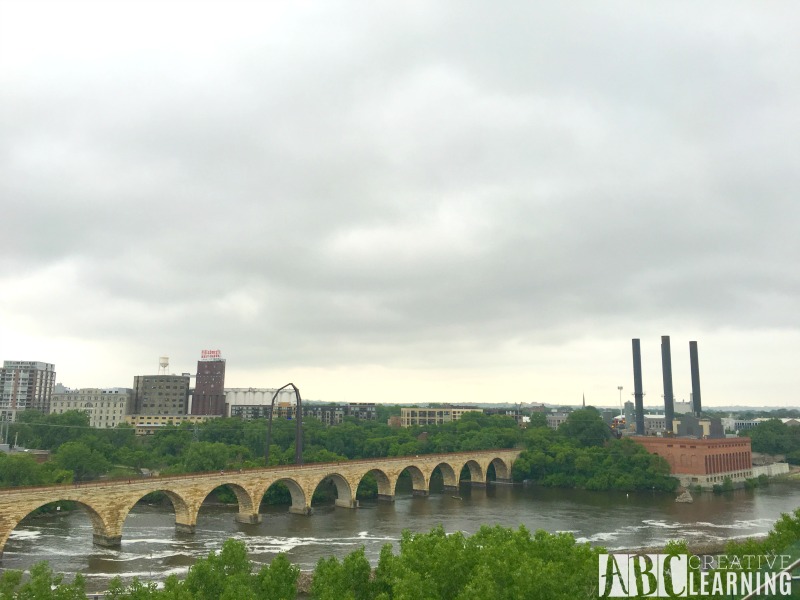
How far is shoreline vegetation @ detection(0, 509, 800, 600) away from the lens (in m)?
26.8

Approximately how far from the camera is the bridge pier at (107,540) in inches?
2234

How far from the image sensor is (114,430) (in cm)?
12756

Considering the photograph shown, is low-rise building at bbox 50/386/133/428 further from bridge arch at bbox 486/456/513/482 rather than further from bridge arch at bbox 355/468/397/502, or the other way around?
bridge arch at bbox 486/456/513/482

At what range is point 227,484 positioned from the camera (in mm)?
70750

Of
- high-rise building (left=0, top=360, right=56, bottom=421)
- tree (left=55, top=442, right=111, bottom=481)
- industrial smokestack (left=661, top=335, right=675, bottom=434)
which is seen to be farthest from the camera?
high-rise building (left=0, top=360, right=56, bottom=421)

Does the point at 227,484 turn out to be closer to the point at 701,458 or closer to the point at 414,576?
the point at 414,576

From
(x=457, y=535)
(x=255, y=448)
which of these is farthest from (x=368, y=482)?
(x=457, y=535)

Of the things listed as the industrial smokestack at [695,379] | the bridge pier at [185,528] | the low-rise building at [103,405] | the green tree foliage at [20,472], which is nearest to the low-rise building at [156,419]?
the low-rise building at [103,405]

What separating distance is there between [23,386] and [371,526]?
158 metres

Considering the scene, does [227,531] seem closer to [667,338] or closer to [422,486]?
[422,486]

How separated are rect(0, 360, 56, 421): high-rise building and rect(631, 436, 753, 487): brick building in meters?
168

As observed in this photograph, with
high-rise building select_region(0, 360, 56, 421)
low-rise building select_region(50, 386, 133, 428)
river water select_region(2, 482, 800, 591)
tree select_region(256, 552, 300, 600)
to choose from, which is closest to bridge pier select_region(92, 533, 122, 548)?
river water select_region(2, 482, 800, 591)

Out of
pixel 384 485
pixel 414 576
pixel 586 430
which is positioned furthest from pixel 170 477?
pixel 586 430

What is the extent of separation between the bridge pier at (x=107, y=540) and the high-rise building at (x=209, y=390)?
128 meters
